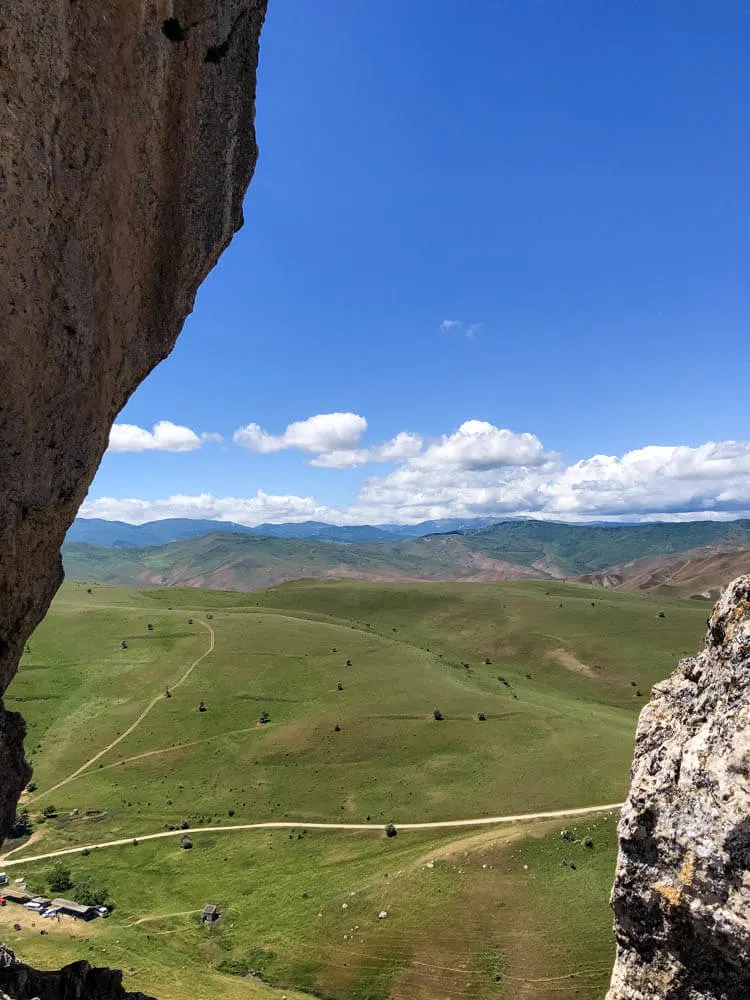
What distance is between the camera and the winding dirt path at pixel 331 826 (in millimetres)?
66688

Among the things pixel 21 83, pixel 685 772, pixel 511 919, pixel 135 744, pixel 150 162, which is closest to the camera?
pixel 685 772

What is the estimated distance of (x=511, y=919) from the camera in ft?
158

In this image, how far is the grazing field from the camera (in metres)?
46.2

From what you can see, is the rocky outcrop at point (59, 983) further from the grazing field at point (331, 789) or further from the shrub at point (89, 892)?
the shrub at point (89, 892)

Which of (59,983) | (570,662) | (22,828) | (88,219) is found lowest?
(22,828)

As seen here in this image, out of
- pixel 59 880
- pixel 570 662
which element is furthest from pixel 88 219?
pixel 570 662

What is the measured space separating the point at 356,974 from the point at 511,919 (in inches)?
519

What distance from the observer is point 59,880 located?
62.6 metres

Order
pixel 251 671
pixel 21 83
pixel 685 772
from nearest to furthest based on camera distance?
1. pixel 685 772
2. pixel 21 83
3. pixel 251 671

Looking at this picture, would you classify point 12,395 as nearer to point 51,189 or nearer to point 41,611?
point 51,189

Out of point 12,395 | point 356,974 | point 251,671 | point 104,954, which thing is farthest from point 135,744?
point 12,395

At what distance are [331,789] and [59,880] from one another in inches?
1338

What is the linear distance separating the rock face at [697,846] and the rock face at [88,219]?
639 inches

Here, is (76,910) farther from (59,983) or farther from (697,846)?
(697,846)
